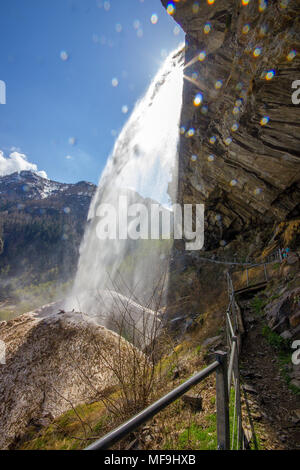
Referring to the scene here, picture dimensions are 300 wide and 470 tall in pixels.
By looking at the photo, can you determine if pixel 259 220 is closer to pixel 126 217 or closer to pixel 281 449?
pixel 281 449

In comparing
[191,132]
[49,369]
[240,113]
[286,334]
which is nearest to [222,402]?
[286,334]

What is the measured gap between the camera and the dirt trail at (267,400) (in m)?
3.11

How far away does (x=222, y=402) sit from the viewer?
1.97 m

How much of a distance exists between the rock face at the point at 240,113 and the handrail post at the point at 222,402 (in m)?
12.5

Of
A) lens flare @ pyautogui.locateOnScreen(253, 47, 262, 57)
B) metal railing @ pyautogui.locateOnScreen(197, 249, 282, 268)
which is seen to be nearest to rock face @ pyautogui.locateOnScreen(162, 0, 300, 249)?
lens flare @ pyautogui.locateOnScreen(253, 47, 262, 57)

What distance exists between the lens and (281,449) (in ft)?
9.56

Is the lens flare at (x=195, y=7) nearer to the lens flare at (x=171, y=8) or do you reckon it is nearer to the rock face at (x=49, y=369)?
the lens flare at (x=171, y=8)

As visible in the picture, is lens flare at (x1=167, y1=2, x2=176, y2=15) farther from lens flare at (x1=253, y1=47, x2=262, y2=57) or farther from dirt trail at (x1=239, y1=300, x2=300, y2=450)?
dirt trail at (x1=239, y1=300, x2=300, y2=450)

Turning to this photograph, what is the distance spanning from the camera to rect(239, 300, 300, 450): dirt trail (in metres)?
3.11

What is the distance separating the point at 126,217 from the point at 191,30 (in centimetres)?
4946

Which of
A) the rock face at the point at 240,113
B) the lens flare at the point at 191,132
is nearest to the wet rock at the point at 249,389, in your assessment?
the rock face at the point at 240,113

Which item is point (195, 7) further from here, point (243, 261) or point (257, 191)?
point (243, 261)

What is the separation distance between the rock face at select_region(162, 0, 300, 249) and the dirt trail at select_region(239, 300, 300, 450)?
11.1m

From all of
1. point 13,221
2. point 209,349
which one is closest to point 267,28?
point 209,349
